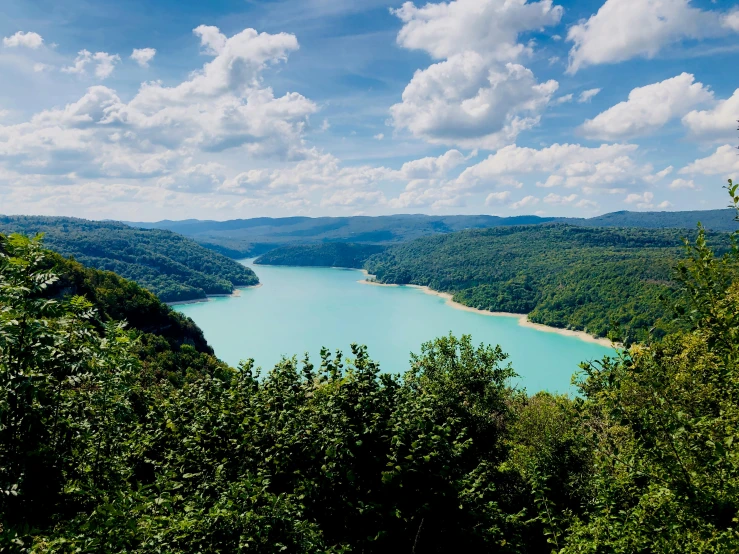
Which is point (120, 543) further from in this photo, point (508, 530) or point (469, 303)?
point (469, 303)

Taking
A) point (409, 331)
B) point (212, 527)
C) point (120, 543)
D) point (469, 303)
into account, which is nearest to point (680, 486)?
point (212, 527)

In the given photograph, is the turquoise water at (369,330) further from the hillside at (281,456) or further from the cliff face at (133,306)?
the hillside at (281,456)

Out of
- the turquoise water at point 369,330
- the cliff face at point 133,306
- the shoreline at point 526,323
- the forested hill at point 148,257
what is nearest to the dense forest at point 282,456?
the cliff face at point 133,306

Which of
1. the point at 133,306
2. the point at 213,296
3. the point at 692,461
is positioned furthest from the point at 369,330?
the point at 692,461

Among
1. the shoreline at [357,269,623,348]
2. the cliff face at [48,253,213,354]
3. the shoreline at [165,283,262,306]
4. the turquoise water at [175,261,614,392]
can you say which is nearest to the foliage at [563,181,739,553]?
the cliff face at [48,253,213,354]

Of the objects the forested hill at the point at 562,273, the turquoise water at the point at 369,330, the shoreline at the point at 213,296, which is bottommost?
the turquoise water at the point at 369,330

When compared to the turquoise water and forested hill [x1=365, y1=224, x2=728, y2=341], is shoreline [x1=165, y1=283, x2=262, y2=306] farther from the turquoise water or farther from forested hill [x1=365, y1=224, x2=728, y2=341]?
forested hill [x1=365, y1=224, x2=728, y2=341]
